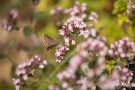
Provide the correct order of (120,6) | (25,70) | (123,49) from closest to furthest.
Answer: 1. (123,49)
2. (25,70)
3. (120,6)

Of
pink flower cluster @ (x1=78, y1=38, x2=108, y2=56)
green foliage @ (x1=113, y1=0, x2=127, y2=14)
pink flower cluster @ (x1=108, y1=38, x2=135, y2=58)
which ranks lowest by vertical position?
pink flower cluster @ (x1=78, y1=38, x2=108, y2=56)

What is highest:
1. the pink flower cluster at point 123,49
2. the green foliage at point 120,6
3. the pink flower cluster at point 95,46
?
the green foliage at point 120,6

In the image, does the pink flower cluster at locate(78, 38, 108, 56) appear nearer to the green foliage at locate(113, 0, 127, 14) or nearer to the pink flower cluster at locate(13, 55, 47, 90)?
the pink flower cluster at locate(13, 55, 47, 90)

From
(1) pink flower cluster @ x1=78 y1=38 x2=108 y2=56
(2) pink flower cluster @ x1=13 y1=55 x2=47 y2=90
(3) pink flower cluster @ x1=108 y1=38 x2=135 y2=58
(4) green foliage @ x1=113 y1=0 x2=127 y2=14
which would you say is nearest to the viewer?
(1) pink flower cluster @ x1=78 y1=38 x2=108 y2=56

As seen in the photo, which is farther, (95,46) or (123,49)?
(123,49)

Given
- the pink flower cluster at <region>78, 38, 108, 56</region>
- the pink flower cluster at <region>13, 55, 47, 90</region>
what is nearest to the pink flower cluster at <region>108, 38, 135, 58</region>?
the pink flower cluster at <region>78, 38, 108, 56</region>


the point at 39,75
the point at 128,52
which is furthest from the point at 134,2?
the point at 39,75

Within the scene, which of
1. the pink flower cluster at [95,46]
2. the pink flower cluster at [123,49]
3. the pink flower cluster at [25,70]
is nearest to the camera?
the pink flower cluster at [95,46]

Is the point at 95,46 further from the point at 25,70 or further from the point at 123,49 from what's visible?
the point at 25,70

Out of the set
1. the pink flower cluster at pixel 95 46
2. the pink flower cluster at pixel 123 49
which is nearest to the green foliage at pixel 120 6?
the pink flower cluster at pixel 123 49

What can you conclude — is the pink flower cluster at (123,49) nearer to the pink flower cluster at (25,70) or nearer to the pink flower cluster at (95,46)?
the pink flower cluster at (95,46)

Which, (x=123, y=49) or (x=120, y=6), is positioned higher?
(x=120, y=6)

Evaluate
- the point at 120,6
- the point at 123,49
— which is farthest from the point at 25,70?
the point at 120,6
